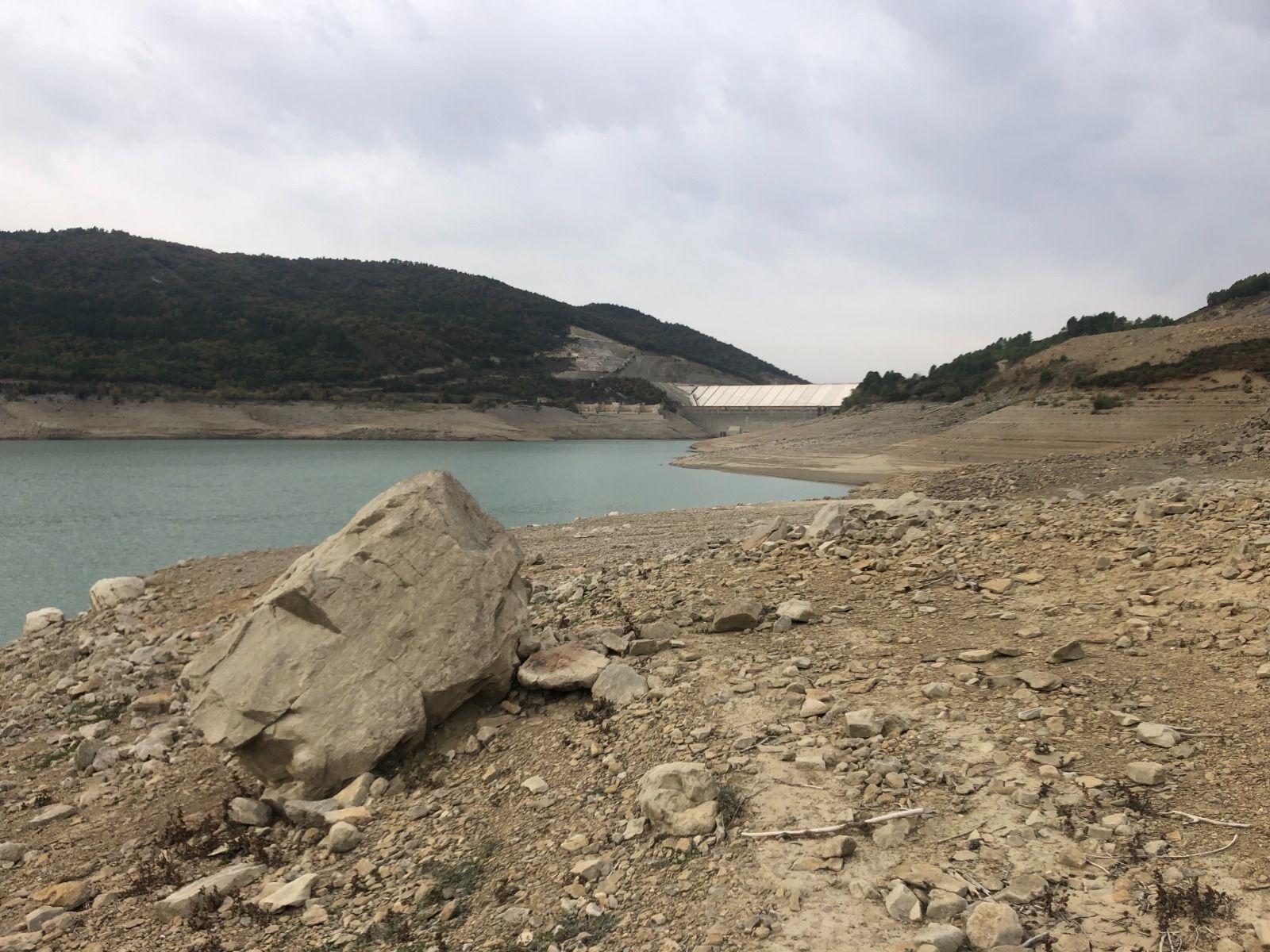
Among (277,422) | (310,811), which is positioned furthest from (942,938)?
(277,422)

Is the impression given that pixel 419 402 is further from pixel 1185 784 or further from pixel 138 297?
pixel 1185 784

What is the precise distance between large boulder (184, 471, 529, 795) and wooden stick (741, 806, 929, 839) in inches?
112

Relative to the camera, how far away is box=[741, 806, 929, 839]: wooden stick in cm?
395

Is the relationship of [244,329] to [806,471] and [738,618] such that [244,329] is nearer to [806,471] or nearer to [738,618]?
[806,471]

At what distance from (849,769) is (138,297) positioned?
14026cm

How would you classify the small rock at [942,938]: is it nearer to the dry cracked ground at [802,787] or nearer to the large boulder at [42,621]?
the dry cracked ground at [802,787]

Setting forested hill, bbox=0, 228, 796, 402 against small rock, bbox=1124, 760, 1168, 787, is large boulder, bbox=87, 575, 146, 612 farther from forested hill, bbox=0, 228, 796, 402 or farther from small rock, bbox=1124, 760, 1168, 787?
forested hill, bbox=0, 228, 796, 402

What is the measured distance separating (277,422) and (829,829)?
311 feet

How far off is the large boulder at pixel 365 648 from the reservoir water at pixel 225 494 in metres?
12.4

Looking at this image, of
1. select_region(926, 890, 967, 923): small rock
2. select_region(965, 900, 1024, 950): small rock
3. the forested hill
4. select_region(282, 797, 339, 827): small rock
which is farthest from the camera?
the forested hill

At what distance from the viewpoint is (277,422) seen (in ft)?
292

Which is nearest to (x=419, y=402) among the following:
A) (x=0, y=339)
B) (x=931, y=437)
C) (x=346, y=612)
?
(x=0, y=339)

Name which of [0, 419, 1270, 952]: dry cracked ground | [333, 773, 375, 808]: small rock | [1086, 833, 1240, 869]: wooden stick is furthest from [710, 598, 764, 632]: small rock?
[1086, 833, 1240, 869]: wooden stick

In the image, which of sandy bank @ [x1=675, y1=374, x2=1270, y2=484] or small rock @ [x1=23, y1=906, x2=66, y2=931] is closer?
small rock @ [x1=23, y1=906, x2=66, y2=931]
